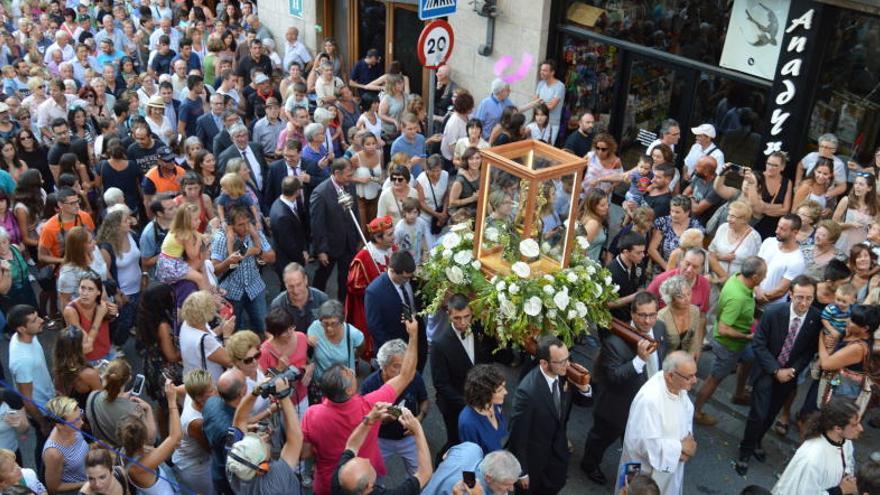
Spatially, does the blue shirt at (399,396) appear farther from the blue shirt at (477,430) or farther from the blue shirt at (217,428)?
the blue shirt at (217,428)

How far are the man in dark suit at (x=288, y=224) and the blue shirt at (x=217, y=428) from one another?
324cm

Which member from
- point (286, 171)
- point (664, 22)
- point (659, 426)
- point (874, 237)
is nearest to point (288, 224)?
point (286, 171)

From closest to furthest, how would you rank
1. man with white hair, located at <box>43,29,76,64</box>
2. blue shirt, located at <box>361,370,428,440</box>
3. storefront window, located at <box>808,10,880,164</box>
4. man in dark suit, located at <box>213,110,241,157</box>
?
blue shirt, located at <box>361,370,428,440</box>
storefront window, located at <box>808,10,880,164</box>
man in dark suit, located at <box>213,110,241,157</box>
man with white hair, located at <box>43,29,76,64</box>

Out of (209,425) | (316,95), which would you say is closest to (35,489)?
(209,425)

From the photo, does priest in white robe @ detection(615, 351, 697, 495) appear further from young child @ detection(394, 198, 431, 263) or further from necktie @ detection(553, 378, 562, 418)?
young child @ detection(394, 198, 431, 263)

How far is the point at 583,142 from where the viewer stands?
10.4 meters

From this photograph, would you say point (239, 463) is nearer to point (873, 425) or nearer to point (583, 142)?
point (873, 425)

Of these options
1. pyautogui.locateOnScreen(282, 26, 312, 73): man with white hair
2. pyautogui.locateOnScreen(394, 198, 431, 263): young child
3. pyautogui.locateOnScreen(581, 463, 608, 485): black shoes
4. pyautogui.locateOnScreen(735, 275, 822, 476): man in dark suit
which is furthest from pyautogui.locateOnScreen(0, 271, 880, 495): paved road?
pyautogui.locateOnScreen(282, 26, 312, 73): man with white hair

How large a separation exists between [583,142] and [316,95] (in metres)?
4.52

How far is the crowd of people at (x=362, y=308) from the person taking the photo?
5.17m

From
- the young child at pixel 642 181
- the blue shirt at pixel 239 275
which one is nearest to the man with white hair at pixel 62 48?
the blue shirt at pixel 239 275

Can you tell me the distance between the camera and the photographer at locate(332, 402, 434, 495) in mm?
4398

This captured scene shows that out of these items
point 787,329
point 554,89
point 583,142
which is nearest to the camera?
point 787,329

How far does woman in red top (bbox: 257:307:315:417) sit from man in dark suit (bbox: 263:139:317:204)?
331cm
